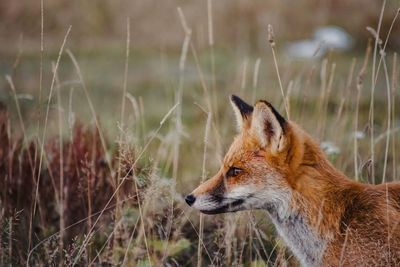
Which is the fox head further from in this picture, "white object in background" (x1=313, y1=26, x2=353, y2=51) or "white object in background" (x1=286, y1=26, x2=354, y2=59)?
"white object in background" (x1=313, y1=26, x2=353, y2=51)

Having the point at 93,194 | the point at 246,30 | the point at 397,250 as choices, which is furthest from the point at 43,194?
the point at 246,30

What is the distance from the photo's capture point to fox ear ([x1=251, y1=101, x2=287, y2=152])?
3.45m

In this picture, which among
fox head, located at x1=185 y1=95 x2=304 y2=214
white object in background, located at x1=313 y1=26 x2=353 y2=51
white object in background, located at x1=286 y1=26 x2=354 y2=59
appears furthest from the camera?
white object in background, located at x1=313 y1=26 x2=353 y2=51

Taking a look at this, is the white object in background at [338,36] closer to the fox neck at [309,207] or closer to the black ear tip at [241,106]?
the black ear tip at [241,106]

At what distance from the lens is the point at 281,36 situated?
1872cm

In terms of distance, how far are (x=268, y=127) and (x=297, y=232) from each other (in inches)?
32.1

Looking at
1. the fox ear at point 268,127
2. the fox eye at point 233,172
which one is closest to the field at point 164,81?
the fox eye at point 233,172

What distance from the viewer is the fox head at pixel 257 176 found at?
11.8ft

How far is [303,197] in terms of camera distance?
350cm

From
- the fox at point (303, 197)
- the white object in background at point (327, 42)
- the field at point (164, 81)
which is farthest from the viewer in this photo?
the white object in background at point (327, 42)

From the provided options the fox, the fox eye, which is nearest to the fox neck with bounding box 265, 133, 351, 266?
the fox

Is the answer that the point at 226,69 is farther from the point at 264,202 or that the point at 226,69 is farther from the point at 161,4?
the point at 264,202

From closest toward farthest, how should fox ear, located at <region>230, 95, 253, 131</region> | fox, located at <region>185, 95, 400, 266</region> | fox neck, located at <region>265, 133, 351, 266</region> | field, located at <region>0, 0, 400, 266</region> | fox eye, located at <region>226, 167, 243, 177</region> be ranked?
fox, located at <region>185, 95, 400, 266</region>, fox neck, located at <region>265, 133, 351, 266</region>, fox eye, located at <region>226, 167, 243, 177</region>, fox ear, located at <region>230, 95, 253, 131</region>, field, located at <region>0, 0, 400, 266</region>

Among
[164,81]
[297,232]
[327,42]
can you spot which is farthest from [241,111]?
[327,42]
